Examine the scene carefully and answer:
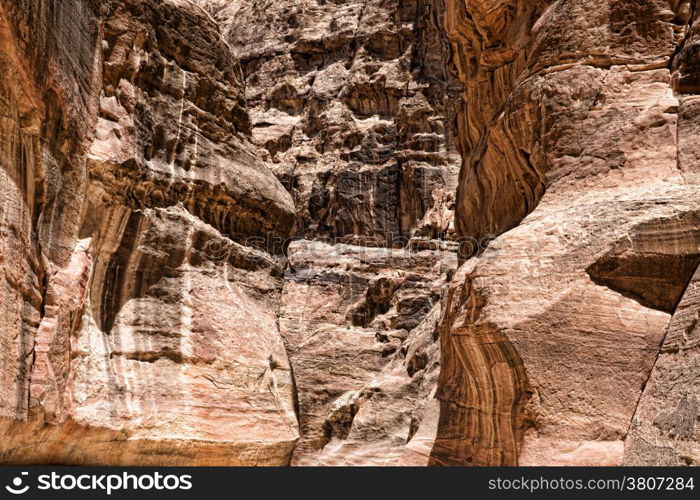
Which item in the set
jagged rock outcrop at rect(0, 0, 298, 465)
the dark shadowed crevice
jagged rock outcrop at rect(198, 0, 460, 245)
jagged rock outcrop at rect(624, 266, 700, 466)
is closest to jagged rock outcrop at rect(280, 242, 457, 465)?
jagged rock outcrop at rect(198, 0, 460, 245)

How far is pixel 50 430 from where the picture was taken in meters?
9.84

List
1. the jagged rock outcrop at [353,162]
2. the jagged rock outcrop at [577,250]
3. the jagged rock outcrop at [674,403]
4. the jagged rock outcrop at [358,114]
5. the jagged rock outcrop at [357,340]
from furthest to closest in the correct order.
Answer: the jagged rock outcrop at [358,114]
the jagged rock outcrop at [353,162]
the jagged rock outcrop at [357,340]
the jagged rock outcrop at [577,250]
the jagged rock outcrop at [674,403]

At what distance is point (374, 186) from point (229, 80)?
86.7ft

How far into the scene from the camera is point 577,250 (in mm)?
10109

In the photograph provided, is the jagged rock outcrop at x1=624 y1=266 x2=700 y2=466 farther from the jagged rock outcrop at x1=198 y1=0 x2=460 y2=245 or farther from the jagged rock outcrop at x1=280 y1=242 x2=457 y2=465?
the jagged rock outcrop at x1=198 y1=0 x2=460 y2=245

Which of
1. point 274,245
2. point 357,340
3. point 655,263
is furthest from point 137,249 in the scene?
point 357,340

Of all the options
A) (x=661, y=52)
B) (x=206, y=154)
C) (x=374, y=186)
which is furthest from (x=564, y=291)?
(x=374, y=186)

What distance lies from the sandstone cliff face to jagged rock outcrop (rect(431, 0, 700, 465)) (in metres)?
0.03

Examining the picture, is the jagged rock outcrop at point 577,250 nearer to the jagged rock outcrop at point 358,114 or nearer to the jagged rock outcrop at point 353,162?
the jagged rock outcrop at point 353,162

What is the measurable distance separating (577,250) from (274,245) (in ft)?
23.6

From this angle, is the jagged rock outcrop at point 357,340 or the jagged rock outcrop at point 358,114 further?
the jagged rock outcrop at point 358,114

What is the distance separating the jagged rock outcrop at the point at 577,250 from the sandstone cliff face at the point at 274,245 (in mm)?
32

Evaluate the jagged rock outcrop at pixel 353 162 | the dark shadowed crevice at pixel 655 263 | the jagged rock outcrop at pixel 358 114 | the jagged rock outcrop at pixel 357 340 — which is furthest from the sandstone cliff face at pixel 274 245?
the jagged rock outcrop at pixel 358 114

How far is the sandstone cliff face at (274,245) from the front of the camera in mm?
9352
